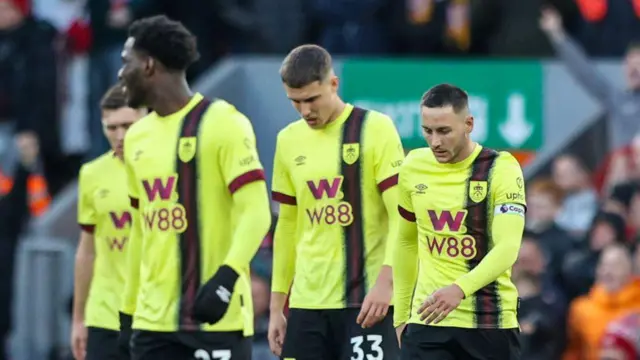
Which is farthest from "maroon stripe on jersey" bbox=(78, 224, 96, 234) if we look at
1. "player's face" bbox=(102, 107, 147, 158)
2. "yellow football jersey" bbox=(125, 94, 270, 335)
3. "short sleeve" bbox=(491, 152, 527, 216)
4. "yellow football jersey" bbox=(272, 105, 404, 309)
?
"short sleeve" bbox=(491, 152, 527, 216)

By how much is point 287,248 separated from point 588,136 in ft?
20.5

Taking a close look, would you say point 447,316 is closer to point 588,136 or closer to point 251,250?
point 251,250

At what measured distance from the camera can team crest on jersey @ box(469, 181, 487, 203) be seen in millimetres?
8578

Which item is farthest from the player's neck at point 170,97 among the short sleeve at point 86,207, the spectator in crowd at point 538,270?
the spectator in crowd at point 538,270

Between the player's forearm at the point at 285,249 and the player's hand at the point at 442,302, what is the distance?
1.45 m

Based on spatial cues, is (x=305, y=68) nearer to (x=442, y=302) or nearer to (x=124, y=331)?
(x=442, y=302)

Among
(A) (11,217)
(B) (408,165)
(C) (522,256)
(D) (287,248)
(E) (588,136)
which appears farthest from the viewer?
(A) (11,217)

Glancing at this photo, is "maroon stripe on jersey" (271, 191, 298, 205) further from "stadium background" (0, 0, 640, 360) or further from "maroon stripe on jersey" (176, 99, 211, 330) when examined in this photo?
"stadium background" (0, 0, 640, 360)

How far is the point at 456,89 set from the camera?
8.61 meters

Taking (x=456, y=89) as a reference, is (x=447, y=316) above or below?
below

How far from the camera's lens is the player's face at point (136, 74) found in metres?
8.64

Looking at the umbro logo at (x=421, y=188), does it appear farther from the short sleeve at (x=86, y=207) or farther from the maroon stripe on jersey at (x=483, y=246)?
the short sleeve at (x=86, y=207)

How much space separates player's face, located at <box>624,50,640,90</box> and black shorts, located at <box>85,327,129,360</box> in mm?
5730

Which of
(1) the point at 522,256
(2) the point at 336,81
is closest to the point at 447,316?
(2) the point at 336,81
